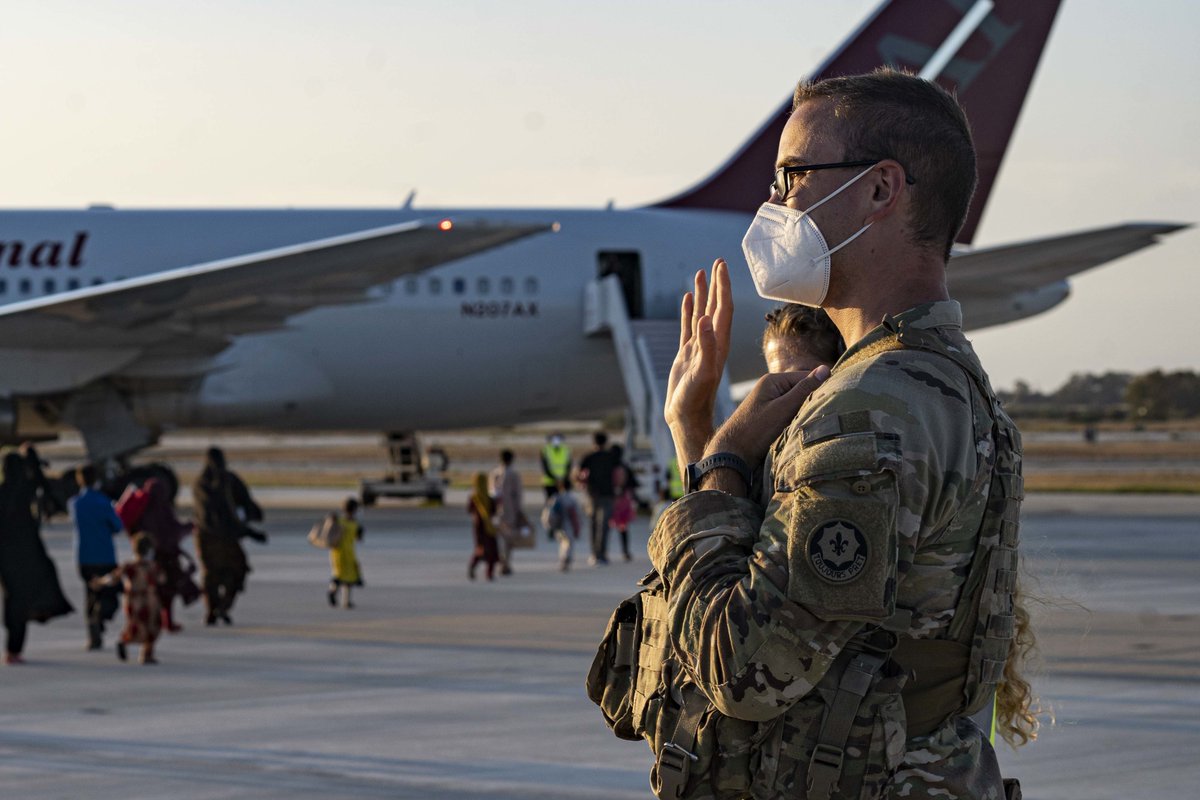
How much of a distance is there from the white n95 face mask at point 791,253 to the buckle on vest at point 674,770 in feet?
2.33

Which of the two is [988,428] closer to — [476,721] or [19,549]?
[476,721]

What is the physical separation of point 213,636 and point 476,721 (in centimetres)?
444

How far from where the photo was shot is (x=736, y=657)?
238 cm

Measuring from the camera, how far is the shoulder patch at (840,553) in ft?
7.60

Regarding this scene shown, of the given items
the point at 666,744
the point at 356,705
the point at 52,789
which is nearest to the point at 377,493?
the point at 356,705

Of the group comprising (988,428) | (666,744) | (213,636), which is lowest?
(213,636)

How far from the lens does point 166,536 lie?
13164mm

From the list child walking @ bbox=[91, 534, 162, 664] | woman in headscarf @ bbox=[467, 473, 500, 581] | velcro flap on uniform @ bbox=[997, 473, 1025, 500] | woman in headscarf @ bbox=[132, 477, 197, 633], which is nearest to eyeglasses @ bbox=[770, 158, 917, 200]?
velcro flap on uniform @ bbox=[997, 473, 1025, 500]

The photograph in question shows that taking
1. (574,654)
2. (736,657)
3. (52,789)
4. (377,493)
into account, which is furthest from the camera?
(377,493)

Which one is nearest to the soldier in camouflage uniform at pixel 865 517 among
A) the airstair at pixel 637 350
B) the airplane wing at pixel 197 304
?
the airplane wing at pixel 197 304

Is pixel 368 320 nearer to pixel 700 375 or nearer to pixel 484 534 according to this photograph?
pixel 484 534

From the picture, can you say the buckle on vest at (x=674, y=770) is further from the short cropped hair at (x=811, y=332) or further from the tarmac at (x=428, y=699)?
the short cropped hair at (x=811, y=332)

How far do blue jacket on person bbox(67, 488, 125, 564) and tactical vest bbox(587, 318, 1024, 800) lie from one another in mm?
10353

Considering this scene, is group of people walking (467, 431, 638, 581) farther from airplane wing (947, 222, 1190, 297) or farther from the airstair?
airplane wing (947, 222, 1190, 297)
